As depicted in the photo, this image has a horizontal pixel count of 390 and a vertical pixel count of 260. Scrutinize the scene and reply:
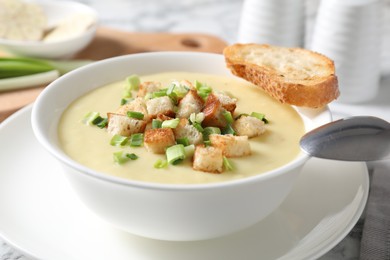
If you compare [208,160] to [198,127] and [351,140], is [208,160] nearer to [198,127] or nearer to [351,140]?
[198,127]

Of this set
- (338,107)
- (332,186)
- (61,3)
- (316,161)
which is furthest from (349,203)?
(61,3)

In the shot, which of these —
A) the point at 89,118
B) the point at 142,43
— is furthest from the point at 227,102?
the point at 142,43

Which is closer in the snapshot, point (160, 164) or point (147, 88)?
point (160, 164)

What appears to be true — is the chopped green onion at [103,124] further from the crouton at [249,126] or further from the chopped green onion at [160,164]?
the crouton at [249,126]

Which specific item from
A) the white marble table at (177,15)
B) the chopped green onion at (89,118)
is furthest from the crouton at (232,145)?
the white marble table at (177,15)

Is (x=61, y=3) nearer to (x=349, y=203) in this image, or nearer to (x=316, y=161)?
(x=316, y=161)

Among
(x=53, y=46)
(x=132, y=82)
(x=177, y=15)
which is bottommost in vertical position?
(x=177, y=15)

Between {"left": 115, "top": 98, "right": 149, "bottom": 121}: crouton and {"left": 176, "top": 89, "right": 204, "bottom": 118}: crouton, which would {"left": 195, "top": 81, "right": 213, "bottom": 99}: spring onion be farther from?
{"left": 115, "top": 98, "right": 149, "bottom": 121}: crouton
